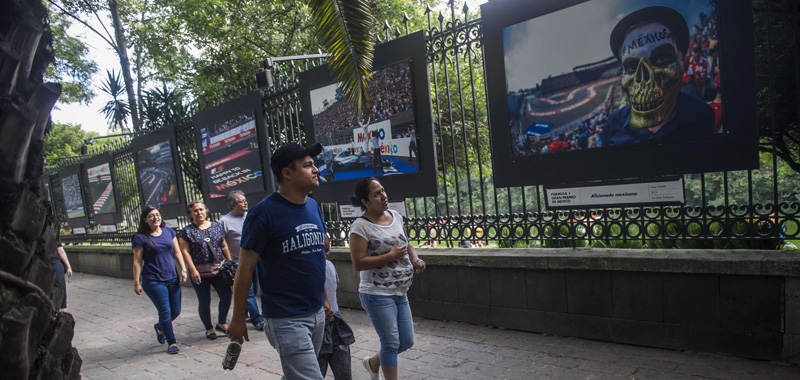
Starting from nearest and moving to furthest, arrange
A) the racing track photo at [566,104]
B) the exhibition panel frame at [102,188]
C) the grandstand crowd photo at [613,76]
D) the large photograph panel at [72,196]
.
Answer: the grandstand crowd photo at [613,76], the racing track photo at [566,104], the exhibition panel frame at [102,188], the large photograph panel at [72,196]

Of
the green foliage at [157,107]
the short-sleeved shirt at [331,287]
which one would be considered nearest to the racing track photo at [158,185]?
the green foliage at [157,107]

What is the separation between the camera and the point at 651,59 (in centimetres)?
439

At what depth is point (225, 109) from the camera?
30.2 ft

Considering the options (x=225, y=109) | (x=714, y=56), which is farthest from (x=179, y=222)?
(x=714, y=56)

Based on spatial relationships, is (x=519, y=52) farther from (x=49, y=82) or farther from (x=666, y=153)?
(x=49, y=82)

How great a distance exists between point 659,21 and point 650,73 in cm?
42

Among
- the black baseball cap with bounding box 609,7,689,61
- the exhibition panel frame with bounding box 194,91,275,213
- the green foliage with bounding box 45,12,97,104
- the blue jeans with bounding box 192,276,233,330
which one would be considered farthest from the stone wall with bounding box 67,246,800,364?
the green foliage with bounding box 45,12,97,104

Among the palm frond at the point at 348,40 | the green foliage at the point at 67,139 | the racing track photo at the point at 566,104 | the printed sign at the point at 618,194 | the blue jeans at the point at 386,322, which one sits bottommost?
the blue jeans at the point at 386,322

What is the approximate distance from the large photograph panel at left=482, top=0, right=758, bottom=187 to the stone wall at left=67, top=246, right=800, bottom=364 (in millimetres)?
758

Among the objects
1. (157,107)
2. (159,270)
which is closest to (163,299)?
(159,270)

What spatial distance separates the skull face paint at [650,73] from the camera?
170 inches

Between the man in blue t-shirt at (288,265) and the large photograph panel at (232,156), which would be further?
the large photograph panel at (232,156)

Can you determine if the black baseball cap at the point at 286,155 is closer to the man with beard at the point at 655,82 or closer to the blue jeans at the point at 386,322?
the blue jeans at the point at 386,322

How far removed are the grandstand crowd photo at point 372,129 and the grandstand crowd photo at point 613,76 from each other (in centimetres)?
133
